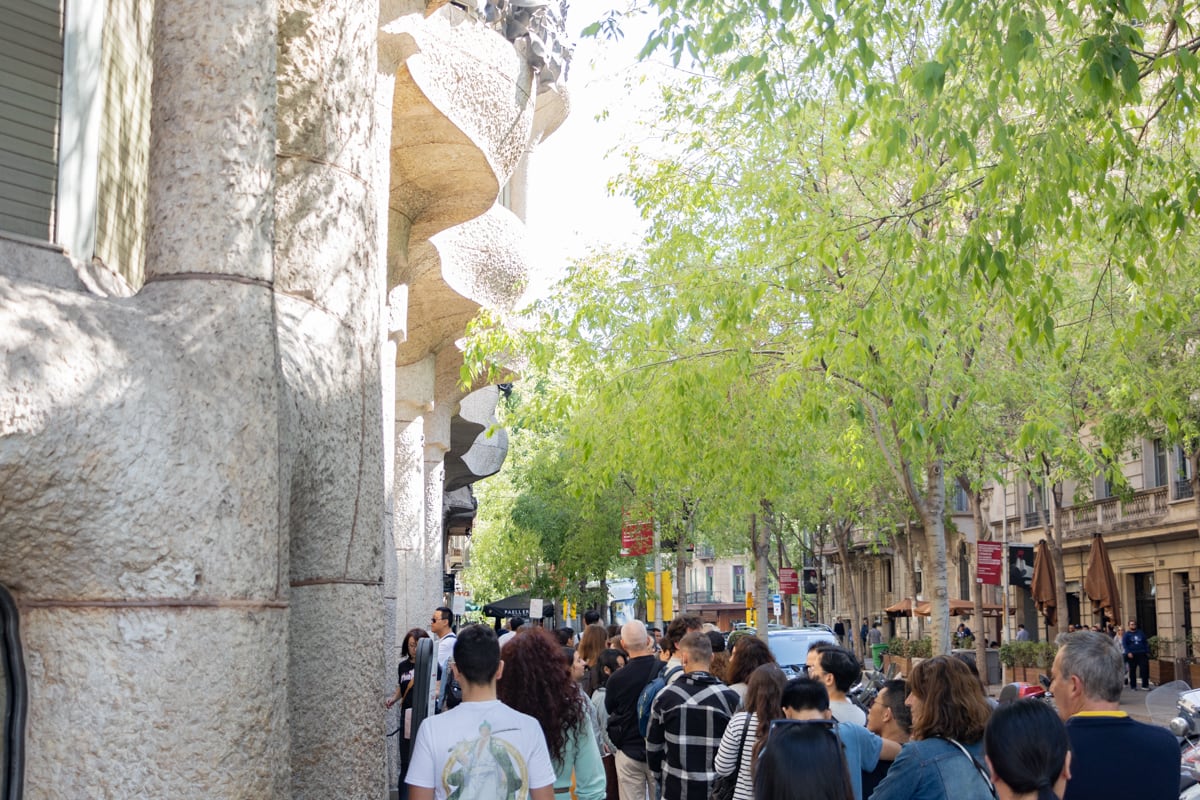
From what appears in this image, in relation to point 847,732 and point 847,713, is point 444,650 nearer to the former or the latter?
point 847,713

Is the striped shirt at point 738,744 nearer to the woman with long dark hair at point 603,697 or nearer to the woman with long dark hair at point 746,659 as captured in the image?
A: the woman with long dark hair at point 746,659

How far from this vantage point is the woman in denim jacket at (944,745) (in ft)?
16.9

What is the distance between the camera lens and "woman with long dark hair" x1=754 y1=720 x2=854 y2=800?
12.6ft

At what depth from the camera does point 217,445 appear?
386cm

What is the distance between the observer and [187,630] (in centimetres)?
372

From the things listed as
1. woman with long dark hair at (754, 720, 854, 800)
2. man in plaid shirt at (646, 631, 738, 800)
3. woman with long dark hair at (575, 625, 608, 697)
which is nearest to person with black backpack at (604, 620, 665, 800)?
man in plaid shirt at (646, 631, 738, 800)

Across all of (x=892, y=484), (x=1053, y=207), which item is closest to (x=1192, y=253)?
(x=1053, y=207)

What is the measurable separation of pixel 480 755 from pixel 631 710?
15.6 feet

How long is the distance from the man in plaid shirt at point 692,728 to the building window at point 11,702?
14.4 ft

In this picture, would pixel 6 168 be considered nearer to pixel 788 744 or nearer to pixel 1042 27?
pixel 788 744

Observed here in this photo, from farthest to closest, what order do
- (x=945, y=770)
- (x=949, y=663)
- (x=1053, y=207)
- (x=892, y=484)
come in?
1. (x=892, y=484)
2. (x=1053, y=207)
3. (x=949, y=663)
4. (x=945, y=770)

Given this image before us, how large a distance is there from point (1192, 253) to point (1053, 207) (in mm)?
9369

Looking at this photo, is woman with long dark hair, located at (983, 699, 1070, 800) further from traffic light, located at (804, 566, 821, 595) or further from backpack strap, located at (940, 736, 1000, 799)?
traffic light, located at (804, 566, 821, 595)

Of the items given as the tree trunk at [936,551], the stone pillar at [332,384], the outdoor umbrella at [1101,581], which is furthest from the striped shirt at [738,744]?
the outdoor umbrella at [1101,581]
